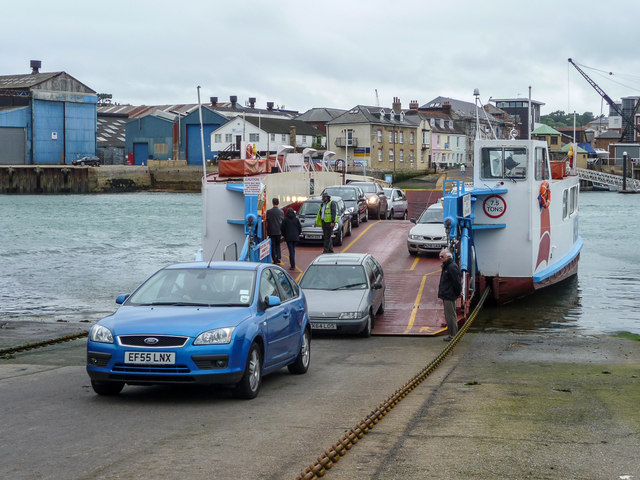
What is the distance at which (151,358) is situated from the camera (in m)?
9.70

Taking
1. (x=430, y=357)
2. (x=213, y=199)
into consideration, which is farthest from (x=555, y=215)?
(x=430, y=357)

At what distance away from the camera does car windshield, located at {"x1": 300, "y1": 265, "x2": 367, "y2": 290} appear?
758 inches

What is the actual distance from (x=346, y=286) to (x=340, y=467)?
12.0 meters

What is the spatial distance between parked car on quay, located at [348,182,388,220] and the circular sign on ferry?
1561cm

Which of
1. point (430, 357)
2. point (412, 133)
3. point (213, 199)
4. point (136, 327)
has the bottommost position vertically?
point (430, 357)

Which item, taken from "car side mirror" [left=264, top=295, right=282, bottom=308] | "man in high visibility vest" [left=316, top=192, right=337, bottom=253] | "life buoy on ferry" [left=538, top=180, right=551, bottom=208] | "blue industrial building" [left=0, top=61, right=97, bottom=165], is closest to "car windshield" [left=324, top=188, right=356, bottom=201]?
"man in high visibility vest" [left=316, top=192, right=337, bottom=253]

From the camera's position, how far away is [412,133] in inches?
4887

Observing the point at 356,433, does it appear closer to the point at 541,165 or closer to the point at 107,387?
the point at 107,387

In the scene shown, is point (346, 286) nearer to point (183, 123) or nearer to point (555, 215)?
point (555, 215)

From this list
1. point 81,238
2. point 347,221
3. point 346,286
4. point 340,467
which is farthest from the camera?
point 81,238

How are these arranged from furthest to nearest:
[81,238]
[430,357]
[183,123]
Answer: [183,123], [81,238], [430,357]

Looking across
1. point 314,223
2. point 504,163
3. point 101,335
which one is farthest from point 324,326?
point 314,223

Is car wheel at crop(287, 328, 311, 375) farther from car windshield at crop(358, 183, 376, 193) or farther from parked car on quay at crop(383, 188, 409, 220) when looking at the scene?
parked car on quay at crop(383, 188, 409, 220)

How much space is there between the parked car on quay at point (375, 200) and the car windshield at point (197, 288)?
29418 mm
